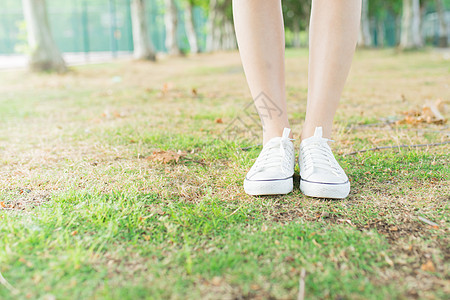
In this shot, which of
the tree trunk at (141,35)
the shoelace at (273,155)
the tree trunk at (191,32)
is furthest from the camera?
the tree trunk at (191,32)

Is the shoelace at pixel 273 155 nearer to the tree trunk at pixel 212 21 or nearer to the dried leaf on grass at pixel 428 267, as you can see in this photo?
the dried leaf on grass at pixel 428 267

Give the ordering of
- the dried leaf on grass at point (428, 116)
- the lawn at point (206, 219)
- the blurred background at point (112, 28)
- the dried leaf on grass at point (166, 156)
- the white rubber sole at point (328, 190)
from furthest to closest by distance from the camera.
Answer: the blurred background at point (112, 28), the dried leaf on grass at point (428, 116), the dried leaf on grass at point (166, 156), the white rubber sole at point (328, 190), the lawn at point (206, 219)

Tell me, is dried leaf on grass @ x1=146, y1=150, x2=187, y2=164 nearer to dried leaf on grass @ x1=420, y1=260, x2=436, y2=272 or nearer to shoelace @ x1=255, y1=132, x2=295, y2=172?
shoelace @ x1=255, y1=132, x2=295, y2=172

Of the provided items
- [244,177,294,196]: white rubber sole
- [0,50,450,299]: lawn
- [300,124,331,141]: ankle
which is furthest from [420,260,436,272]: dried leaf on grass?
[300,124,331,141]: ankle

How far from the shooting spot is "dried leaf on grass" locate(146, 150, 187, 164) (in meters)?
1.82

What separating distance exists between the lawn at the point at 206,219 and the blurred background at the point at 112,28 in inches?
194

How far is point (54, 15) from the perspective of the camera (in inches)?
705

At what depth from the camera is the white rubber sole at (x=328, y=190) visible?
4.54 ft

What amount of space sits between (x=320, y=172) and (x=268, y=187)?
0.21 meters

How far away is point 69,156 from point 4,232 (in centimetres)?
85

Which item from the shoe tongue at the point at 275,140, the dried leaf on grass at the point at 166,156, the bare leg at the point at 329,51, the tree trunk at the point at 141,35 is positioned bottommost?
the dried leaf on grass at the point at 166,156

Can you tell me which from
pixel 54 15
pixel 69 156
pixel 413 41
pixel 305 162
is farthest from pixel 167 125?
pixel 54 15

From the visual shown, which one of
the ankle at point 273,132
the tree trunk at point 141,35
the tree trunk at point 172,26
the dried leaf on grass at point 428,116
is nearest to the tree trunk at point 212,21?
the tree trunk at point 172,26

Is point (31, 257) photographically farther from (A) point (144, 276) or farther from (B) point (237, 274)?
(B) point (237, 274)
